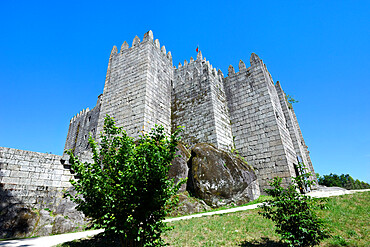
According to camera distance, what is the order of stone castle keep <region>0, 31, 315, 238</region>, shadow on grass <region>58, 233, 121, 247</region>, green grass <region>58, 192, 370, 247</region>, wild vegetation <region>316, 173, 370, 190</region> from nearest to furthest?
green grass <region>58, 192, 370, 247</region>, shadow on grass <region>58, 233, 121, 247</region>, stone castle keep <region>0, 31, 315, 238</region>, wild vegetation <region>316, 173, 370, 190</region>

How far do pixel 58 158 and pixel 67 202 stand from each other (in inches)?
97.9

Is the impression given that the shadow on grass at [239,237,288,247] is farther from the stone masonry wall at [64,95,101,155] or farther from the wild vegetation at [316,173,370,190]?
the wild vegetation at [316,173,370,190]

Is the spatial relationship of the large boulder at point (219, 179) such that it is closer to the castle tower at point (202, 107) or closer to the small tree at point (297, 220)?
the castle tower at point (202, 107)

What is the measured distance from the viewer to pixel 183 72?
18641 millimetres

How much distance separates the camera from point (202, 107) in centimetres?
1487

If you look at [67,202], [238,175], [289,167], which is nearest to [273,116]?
[289,167]

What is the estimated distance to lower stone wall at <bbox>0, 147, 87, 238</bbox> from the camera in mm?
7387

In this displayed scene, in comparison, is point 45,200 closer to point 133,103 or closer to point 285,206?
point 133,103

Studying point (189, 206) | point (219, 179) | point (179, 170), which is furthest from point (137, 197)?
point (219, 179)

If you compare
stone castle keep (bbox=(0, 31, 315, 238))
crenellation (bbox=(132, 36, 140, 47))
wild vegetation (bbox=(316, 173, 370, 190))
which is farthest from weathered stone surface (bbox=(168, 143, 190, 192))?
wild vegetation (bbox=(316, 173, 370, 190))

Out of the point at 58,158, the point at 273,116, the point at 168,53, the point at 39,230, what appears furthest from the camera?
the point at 168,53

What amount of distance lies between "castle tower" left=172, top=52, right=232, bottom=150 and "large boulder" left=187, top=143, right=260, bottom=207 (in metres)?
1.64

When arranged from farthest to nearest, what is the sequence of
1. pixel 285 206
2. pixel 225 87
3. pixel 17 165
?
pixel 225 87 < pixel 17 165 < pixel 285 206

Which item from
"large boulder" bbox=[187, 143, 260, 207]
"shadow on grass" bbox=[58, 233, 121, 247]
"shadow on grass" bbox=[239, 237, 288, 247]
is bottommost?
"shadow on grass" bbox=[239, 237, 288, 247]
